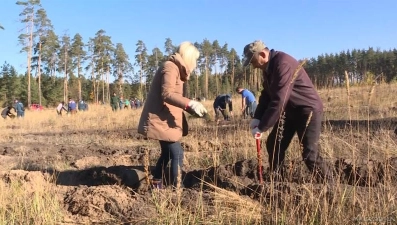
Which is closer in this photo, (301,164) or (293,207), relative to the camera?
(293,207)

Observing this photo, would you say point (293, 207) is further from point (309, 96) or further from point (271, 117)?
point (309, 96)

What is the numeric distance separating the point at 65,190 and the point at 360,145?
13.3ft

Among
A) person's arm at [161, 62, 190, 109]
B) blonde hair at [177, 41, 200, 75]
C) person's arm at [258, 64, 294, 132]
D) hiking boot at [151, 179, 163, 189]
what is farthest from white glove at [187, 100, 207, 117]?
hiking boot at [151, 179, 163, 189]

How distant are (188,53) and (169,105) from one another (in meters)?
0.58

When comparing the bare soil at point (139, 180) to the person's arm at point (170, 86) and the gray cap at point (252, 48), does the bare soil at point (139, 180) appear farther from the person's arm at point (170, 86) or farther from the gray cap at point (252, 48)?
the gray cap at point (252, 48)

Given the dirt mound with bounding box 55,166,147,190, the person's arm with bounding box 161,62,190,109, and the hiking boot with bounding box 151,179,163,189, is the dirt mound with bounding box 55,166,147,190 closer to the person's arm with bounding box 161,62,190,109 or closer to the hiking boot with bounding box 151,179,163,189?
the hiking boot with bounding box 151,179,163,189

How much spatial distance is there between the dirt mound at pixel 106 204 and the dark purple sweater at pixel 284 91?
134cm

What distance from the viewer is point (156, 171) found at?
4273 millimetres

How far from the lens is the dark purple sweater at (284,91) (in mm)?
3379

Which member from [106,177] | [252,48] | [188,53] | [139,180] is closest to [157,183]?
[139,180]

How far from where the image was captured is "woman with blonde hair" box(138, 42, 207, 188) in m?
3.84

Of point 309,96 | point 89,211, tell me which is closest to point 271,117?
point 309,96

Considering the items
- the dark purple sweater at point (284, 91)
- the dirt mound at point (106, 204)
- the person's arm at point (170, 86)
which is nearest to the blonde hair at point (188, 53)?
the person's arm at point (170, 86)

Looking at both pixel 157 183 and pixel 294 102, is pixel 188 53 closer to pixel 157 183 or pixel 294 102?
pixel 294 102
